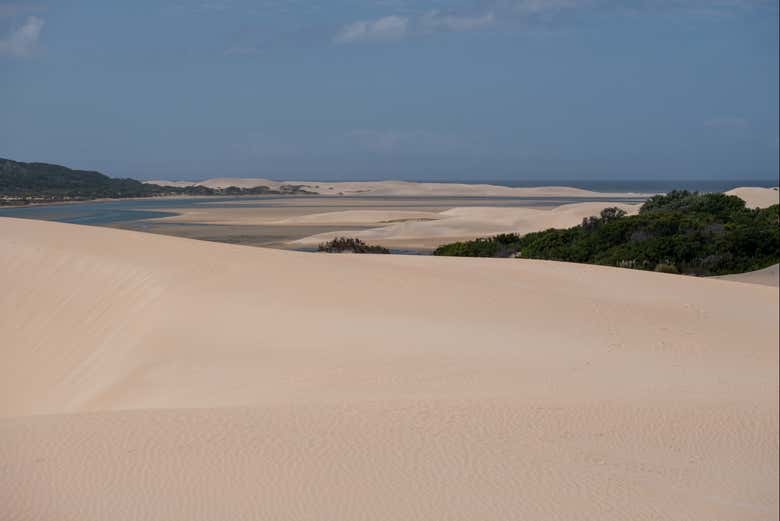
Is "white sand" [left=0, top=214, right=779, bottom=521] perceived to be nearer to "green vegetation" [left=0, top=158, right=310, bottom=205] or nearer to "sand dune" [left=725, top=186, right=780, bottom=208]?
"green vegetation" [left=0, top=158, right=310, bottom=205]

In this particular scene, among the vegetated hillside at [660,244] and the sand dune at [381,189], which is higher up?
the sand dune at [381,189]

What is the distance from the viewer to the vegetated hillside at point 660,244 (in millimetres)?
18125

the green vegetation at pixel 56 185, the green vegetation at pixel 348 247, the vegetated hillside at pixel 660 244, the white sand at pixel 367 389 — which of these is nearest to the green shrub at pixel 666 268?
the vegetated hillside at pixel 660 244

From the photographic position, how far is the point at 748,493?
5.17 m

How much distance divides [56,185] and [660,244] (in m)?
14.0

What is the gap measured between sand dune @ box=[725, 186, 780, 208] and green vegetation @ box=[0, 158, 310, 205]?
2376cm

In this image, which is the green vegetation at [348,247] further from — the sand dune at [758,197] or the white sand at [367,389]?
the sand dune at [758,197]

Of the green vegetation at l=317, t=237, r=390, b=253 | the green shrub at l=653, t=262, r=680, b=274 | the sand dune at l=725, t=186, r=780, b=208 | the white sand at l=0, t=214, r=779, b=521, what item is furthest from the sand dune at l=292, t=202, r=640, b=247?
the white sand at l=0, t=214, r=779, b=521

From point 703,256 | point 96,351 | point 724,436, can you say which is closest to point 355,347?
point 96,351

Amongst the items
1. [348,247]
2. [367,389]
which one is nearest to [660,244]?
[348,247]

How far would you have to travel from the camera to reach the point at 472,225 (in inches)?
1075

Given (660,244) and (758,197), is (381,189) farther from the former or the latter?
(660,244)

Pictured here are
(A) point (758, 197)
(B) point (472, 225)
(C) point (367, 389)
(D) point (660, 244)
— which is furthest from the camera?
(A) point (758, 197)

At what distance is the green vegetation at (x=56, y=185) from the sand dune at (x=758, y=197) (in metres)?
23.8
